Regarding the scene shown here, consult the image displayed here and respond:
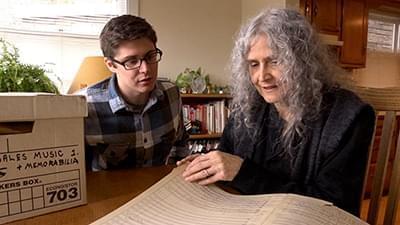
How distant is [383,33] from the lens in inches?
181

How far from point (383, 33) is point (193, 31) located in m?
2.70

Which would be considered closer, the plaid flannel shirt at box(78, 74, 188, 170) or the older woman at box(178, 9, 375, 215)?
the older woman at box(178, 9, 375, 215)

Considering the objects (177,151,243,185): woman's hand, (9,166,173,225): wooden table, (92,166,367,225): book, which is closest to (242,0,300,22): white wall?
(9,166,173,225): wooden table

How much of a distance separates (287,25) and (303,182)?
0.44 m

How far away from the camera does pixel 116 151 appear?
1375mm

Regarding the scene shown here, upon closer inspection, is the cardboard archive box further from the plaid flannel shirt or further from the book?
the plaid flannel shirt

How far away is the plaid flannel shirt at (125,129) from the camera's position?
4.42 feet

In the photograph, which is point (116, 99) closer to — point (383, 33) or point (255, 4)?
point (255, 4)

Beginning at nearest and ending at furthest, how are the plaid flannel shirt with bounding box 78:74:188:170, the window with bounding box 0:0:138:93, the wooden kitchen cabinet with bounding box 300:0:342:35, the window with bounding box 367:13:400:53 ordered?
the plaid flannel shirt with bounding box 78:74:188:170 → the window with bounding box 0:0:138:93 → the wooden kitchen cabinet with bounding box 300:0:342:35 → the window with bounding box 367:13:400:53

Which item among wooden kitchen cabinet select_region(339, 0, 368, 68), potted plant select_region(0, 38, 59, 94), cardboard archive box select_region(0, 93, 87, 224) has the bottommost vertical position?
cardboard archive box select_region(0, 93, 87, 224)

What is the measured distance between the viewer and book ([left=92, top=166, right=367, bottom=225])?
578 mm

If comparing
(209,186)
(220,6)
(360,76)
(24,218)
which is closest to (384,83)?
(360,76)

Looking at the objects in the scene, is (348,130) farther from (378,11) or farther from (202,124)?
(378,11)

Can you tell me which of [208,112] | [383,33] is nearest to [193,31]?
[208,112]
